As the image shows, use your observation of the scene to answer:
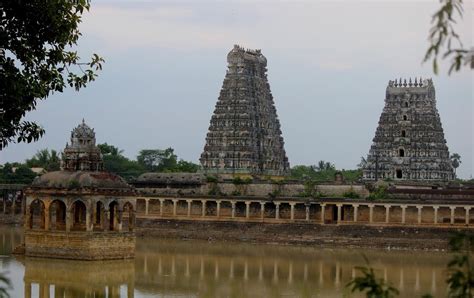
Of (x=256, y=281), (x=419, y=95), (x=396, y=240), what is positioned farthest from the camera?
(x=419, y=95)

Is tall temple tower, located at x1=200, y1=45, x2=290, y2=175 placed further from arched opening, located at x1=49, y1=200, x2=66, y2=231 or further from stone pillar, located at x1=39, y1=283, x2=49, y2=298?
stone pillar, located at x1=39, y1=283, x2=49, y2=298

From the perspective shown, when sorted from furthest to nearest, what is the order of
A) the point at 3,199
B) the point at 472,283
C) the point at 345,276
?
the point at 3,199, the point at 345,276, the point at 472,283

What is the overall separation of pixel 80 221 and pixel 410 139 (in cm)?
3578

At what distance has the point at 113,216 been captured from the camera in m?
41.2

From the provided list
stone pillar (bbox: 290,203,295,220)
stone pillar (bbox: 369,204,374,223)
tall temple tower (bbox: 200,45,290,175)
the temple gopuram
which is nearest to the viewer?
the temple gopuram

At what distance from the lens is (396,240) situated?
51719 mm

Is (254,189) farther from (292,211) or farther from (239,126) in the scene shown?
(239,126)

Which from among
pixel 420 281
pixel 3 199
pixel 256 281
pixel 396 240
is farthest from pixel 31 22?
pixel 3 199

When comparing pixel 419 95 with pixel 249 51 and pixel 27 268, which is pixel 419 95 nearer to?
pixel 249 51

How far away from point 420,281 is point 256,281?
19.1 feet

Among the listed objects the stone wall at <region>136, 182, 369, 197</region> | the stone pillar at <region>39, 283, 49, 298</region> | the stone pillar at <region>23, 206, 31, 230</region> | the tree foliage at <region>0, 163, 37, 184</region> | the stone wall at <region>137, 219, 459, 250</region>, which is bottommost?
the stone pillar at <region>39, 283, 49, 298</region>

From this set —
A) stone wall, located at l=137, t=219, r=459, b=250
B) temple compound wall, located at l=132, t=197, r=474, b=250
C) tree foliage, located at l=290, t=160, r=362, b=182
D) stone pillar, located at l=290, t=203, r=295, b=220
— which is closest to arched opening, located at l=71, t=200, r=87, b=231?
stone wall, located at l=137, t=219, r=459, b=250

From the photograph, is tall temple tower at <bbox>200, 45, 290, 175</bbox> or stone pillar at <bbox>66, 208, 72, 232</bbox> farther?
tall temple tower at <bbox>200, 45, 290, 175</bbox>

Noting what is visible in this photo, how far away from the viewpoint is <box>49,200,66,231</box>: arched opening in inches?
1549
